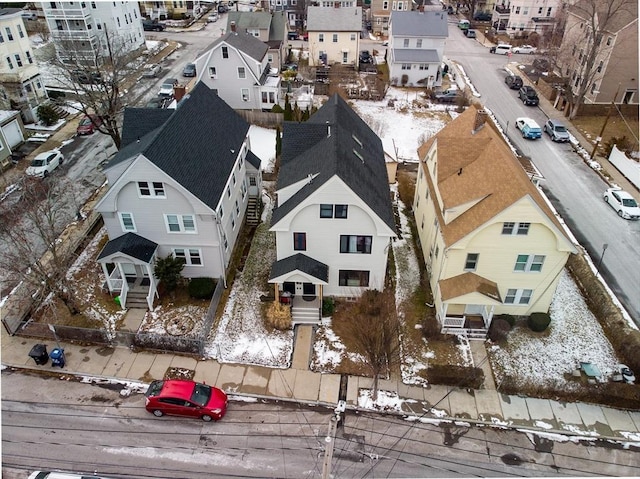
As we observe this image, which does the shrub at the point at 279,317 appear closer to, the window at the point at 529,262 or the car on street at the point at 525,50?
the window at the point at 529,262

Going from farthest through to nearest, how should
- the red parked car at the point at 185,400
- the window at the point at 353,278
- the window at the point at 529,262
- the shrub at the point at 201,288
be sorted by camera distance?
the window at the point at 353,278
the shrub at the point at 201,288
the window at the point at 529,262
the red parked car at the point at 185,400

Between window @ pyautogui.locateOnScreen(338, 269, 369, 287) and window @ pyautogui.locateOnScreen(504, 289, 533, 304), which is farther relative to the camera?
window @ pyautogui.locateOnScreen(338, 269, 369, 287)

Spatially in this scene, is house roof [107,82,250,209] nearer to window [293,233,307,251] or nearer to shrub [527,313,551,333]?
window [293,233,307,251]

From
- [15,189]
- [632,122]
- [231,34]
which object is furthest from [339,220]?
[632,122]

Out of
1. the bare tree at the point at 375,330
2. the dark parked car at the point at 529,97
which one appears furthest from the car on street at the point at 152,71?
the bare tree at the point at 375,330

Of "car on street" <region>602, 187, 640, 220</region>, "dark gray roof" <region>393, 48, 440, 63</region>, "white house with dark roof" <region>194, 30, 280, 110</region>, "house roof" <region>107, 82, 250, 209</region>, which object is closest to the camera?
"house roof" <region>107, 82, 250, 209</region>

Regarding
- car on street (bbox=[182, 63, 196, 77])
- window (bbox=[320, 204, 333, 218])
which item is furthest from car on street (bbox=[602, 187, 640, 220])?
car on street (bbox=[182, 63, 196, 77])

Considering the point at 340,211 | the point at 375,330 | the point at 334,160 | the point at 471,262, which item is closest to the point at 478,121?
the point at 471,262
